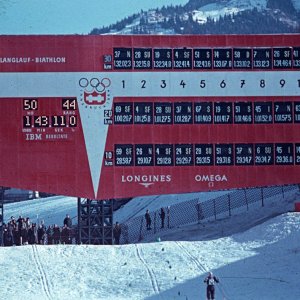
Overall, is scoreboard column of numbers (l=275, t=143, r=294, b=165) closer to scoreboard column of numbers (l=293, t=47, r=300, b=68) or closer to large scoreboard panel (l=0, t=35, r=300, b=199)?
large scoreboard panel (l=0, t=35, r=300, b=199)

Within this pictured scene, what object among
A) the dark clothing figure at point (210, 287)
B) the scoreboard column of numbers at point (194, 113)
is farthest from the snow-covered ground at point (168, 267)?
the scoreboard column of numbers at point (194, 113)

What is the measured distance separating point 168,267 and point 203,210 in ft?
46.9

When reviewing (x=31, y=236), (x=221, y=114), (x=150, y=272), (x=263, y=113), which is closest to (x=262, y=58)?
(x=263, y=113)

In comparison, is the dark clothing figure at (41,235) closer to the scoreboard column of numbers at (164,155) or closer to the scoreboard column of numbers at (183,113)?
the scoreboard column of numbers at (164,155)

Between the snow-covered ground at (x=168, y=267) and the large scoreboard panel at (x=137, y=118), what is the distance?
2253 mm

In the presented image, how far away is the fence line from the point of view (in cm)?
4131

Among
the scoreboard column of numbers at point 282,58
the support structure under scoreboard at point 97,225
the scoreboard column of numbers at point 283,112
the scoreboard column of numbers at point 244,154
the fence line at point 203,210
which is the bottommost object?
the fence line at point 203,210

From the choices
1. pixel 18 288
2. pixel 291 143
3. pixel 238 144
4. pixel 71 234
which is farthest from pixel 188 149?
pixel 18 288

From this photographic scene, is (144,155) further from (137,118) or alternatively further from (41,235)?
(41,235)

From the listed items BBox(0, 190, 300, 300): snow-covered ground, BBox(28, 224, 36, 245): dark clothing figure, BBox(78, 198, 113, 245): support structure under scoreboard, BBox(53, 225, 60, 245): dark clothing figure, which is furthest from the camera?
BBox(53, 225, 60, 245): dark clothing figure

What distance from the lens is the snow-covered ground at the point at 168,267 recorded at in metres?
28.0

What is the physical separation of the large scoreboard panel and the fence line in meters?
6.64

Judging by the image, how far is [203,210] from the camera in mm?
44438

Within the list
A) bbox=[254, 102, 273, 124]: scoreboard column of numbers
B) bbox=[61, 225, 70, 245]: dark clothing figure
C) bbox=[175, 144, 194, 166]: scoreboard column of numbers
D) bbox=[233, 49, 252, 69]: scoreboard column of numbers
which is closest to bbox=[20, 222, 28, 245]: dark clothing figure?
bbox=[61, 225, 70, 245]: dark clothing figure
